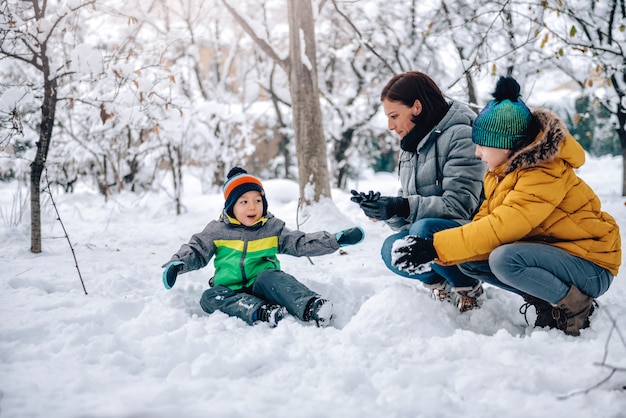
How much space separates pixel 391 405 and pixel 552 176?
3.55ft

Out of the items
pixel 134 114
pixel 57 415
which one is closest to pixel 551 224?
pixel 57 415

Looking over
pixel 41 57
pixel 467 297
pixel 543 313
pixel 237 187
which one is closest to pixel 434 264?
pixel 467 297

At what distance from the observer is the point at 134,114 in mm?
4809

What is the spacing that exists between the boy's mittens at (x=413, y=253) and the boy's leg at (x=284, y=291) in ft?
1.90

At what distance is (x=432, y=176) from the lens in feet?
7.76

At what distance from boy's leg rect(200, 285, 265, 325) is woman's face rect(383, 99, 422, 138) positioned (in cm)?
122

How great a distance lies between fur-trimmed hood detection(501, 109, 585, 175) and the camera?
1.69 m

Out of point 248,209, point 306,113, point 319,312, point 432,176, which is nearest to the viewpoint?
point 319,312

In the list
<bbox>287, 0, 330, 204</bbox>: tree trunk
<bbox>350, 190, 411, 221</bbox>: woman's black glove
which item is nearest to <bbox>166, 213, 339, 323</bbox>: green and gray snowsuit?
<bbox>350, 190, 411, 221</bbox>: woman's black glove

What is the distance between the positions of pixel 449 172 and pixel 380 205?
40 centimetres

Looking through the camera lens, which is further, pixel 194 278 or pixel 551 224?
pixel 194 278

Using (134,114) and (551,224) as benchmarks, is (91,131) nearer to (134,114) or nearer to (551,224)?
(134,114)

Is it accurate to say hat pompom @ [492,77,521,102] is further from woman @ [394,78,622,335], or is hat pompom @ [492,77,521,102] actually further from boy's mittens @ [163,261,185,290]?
boy's mittens @ [163,261,185,290]

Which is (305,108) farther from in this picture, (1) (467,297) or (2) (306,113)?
(1) (467,297)
